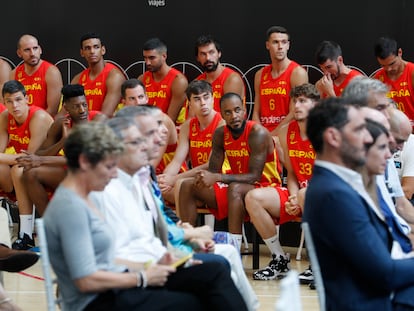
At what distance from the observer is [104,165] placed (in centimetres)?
360

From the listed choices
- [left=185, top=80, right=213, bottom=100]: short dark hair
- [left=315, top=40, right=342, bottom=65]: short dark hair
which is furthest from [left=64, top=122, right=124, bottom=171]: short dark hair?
[left=315, top=40, right=342, bottom=65]: short dark hair

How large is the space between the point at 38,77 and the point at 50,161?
5.34 feet

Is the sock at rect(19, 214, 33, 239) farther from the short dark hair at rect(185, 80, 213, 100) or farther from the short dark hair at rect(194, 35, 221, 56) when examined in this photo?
the short dark hair at rect(194, 35, 221, 56)

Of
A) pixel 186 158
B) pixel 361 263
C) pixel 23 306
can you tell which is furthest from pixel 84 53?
pixel 361 263

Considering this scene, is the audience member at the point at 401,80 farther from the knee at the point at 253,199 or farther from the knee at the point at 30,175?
the knee at the point at 30,175

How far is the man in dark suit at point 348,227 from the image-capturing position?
3465mm

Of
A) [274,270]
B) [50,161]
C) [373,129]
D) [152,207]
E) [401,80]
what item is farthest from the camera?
[401,80]

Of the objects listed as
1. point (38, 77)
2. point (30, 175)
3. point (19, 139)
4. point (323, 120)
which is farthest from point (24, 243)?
point (323, 120)

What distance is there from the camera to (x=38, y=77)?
8.94 m

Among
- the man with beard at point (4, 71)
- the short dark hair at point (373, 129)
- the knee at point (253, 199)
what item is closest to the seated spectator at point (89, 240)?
the short dark hair at point (373, 129)

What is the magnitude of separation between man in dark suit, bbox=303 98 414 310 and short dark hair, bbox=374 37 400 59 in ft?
13.5

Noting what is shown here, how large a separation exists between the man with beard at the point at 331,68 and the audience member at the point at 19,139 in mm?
2194

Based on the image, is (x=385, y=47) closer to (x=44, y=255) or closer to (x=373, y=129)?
(x=373, y=129)

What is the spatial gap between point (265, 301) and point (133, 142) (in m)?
2.38
